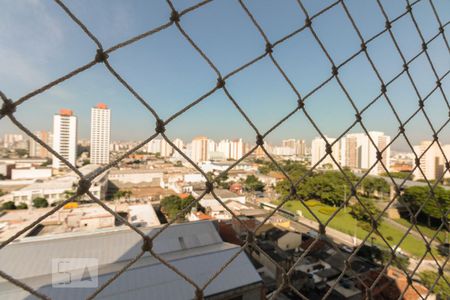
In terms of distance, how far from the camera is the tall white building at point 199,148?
69.8 ft

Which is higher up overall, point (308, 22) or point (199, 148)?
point (199, 148)

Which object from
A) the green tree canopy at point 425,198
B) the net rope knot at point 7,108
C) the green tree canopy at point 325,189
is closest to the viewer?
the net rope knot at point 7,108

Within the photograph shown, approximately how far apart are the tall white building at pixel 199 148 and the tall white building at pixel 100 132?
881cm

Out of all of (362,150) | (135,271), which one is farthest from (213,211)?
(362,150)

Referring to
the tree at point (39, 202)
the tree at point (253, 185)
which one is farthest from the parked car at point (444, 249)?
the tree at point (39, 202)

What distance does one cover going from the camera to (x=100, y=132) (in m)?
10.8

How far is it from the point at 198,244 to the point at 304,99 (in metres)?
3.86

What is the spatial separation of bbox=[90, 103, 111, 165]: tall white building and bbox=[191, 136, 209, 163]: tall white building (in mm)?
8814

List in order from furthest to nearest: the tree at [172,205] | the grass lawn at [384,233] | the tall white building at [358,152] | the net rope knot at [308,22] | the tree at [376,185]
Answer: the tall white building at [358,152] → the tree at [376,185] → the tree at [172,205] → the grass lawn at [384,233] → the net rope knot at [308,22]

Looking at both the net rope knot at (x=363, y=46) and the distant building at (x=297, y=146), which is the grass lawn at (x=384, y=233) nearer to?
the net rope knot at (x=363, y=46)

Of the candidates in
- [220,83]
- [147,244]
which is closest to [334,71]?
[220,83]

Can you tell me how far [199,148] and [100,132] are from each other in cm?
1125

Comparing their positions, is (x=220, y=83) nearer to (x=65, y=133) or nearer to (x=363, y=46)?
(x=363, y=46)

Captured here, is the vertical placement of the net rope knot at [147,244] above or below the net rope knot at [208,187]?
below
